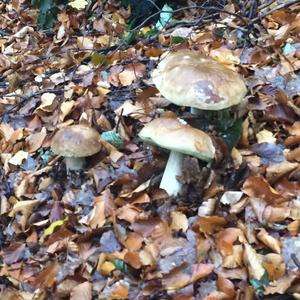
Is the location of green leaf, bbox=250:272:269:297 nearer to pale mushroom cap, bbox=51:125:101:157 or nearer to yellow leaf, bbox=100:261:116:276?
yellow leaf, bbox=100:261:116:276

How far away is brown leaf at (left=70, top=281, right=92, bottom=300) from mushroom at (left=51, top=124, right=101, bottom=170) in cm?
90

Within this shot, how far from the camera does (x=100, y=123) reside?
3.88 metres

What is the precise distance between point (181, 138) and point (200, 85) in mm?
344

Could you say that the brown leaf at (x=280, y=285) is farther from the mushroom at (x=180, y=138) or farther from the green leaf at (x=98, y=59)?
the green leaf at (x=98, y=59)

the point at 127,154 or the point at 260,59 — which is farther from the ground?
the point at 260,59

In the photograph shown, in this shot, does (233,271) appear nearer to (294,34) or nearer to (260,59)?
(260,59)

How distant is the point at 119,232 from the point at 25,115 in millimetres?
1766

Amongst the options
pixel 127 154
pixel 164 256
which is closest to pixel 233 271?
pixel 164 256

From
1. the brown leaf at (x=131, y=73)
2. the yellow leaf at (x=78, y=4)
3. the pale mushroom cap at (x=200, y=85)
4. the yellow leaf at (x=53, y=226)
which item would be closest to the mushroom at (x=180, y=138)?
the pale mushroom cap at (x=200, y=85)

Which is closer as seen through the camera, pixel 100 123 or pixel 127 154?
pixel 127 154

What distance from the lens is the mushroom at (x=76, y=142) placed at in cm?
336

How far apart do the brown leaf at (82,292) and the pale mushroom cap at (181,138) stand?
3.01 ft

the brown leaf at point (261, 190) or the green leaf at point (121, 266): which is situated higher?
the brown leaf at point (261, 190)

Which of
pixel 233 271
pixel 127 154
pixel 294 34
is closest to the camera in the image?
pixel 233 271
